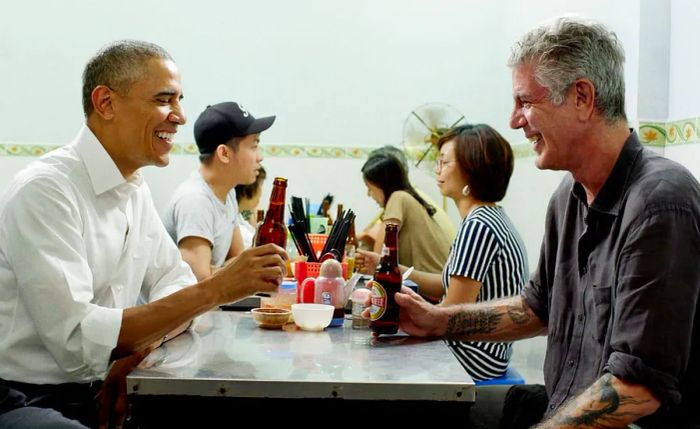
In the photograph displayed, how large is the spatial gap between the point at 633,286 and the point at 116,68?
58.2 inches

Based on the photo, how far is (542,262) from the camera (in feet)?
6.44

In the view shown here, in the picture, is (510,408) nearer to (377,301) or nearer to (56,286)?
(377,301)

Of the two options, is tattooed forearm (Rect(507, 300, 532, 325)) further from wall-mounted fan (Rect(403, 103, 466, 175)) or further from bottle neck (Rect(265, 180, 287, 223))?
wall-mounted fan (Rect(403, 103, 466, 175))

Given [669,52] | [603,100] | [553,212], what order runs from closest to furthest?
[603,100] → [553,212] → [669,52]

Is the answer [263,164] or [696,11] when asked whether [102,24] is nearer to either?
[263,164]

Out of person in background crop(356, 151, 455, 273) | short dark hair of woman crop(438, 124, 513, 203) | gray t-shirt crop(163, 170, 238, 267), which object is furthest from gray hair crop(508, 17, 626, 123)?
person in background crop(356, 151, 455, 273)

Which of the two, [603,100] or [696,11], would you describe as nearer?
[603,100]

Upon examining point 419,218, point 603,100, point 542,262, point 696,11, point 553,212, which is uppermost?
point 696,11

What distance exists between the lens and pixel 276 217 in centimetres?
210

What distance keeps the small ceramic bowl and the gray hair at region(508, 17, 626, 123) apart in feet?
2.88

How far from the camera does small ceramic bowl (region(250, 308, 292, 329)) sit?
193 cm

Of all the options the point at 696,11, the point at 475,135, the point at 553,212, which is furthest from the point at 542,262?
the point at 696,11

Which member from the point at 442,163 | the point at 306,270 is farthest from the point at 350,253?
the point at 306,270

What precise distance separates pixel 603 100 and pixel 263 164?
4.15 m
